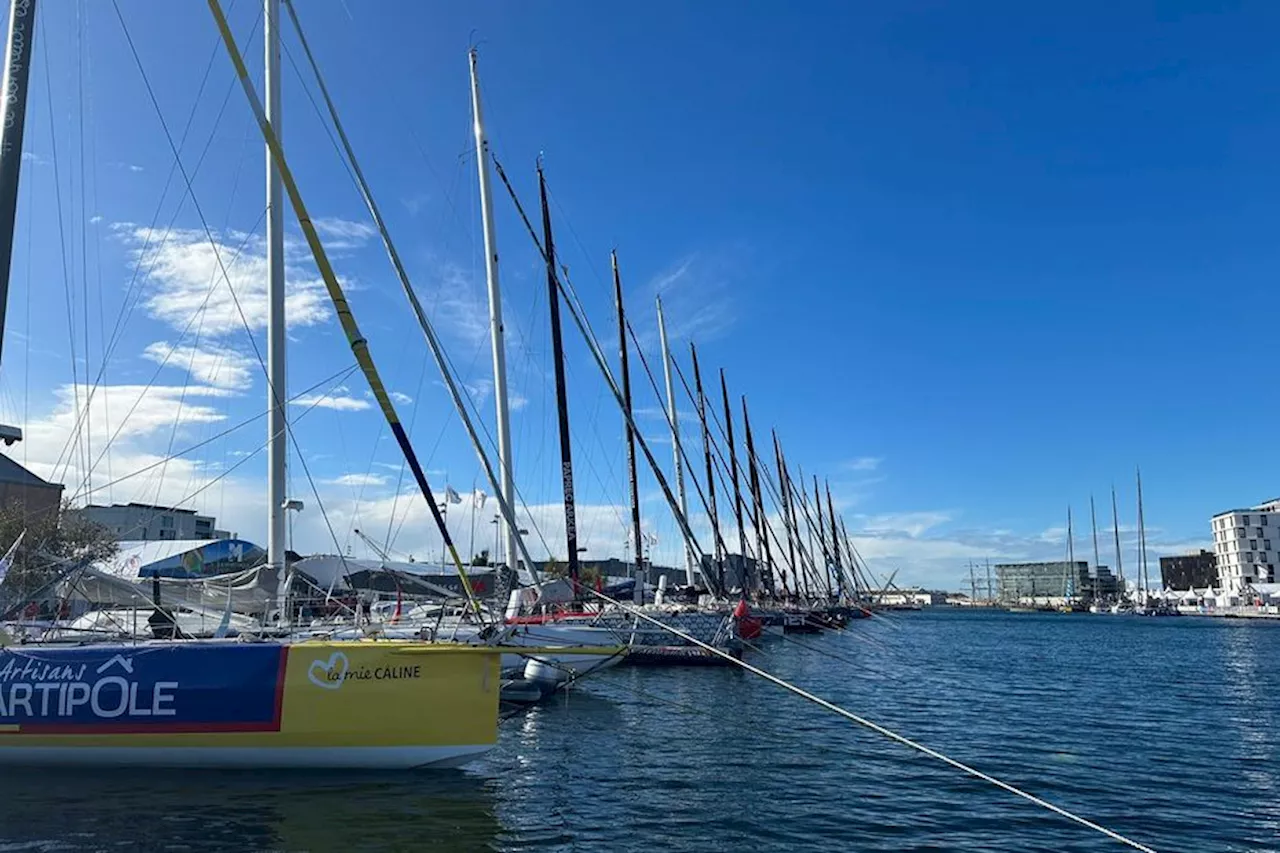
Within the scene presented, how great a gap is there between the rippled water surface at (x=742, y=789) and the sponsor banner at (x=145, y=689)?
949 millimetres

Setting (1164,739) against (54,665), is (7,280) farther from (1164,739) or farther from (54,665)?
(1164,739)

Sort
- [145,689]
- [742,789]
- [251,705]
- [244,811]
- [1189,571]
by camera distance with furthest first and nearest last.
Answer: [1189,571] → [742,789] → [145,689] → [251,705] → [244,811]

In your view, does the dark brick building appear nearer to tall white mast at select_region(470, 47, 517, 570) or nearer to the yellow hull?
tall white mast at select_region(470, 47, 517, 570)

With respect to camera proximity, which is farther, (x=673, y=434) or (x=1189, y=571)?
(x=1189, y=571)

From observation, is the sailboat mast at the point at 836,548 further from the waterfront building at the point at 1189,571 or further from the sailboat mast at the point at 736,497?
the waterfront building at the point at 1189,571

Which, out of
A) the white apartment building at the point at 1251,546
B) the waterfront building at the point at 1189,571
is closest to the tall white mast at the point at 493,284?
the white apartment building at the point at 1251,546

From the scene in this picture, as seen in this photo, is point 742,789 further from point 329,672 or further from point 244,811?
point 244,811

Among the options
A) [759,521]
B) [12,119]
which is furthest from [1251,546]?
[12,119]

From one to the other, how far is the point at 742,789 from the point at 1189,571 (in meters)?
191

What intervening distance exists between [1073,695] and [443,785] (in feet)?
76.0

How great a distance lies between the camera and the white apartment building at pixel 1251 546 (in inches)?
5340

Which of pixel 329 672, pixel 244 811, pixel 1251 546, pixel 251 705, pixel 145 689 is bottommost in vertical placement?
pixel 244 811

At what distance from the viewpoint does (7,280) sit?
11531 millimetres

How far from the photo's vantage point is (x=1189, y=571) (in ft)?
550
